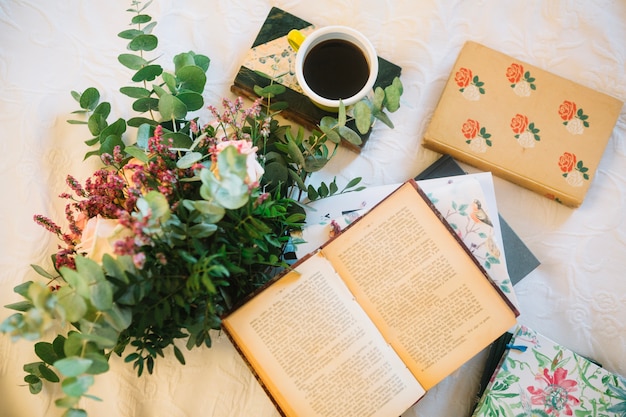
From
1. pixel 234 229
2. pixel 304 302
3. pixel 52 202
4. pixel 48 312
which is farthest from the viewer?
pixel 52 202

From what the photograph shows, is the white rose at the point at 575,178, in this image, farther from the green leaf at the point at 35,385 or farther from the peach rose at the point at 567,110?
the green leaf at the point at 35,385

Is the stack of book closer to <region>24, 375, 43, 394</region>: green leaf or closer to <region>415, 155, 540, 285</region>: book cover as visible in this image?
<region>415, 155, 540, 285</region>: book cover

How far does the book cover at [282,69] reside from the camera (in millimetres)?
765

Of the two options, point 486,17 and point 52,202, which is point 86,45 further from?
point 486,17

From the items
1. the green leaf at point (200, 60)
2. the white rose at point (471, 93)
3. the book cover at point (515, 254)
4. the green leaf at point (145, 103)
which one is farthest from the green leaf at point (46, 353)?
the white rose at point (471, 93)

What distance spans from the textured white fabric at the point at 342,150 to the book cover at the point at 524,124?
3 cm

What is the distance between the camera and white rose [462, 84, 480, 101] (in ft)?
2.53

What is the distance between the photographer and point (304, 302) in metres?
0.63

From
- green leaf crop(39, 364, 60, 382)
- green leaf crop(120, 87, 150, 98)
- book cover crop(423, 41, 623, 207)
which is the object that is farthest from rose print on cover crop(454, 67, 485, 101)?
green leaf crop(39, 364, 60, 382)

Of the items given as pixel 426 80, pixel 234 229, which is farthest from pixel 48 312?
pixel 426 80

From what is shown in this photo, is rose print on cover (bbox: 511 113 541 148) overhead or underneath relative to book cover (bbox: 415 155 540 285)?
overhead

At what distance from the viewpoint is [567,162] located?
2.46ft

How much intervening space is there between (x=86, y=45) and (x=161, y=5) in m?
0.14

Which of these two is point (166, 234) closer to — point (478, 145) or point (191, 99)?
point (191, 99)
